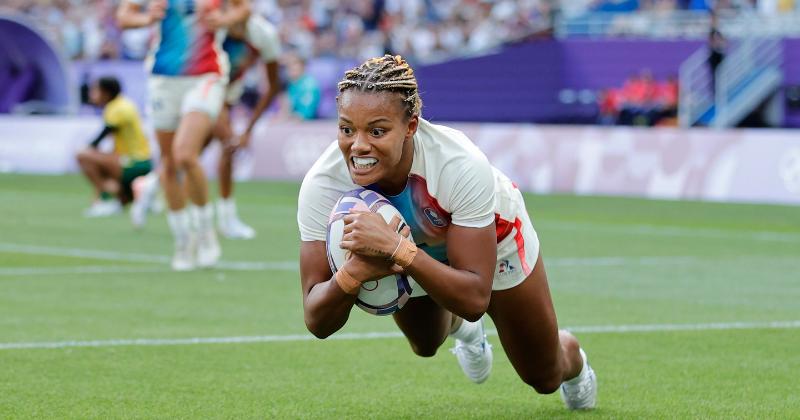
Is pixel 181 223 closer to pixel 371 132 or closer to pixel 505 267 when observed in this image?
pixel 505 267

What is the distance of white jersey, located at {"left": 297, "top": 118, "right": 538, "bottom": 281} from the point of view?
17.6 ft

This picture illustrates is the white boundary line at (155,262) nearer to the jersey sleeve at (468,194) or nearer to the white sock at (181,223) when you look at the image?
the white sock at (181,223)

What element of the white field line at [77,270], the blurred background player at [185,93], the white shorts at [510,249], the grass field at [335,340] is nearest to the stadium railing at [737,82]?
the grass field at [335,340]

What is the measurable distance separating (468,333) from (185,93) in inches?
239

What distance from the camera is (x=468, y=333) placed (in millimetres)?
6578

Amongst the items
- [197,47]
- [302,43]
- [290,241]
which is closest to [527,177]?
[290,241]

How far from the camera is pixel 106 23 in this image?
34.7 metres

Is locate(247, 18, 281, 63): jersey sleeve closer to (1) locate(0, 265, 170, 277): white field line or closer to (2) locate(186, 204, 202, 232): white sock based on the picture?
(2) locate(186, 204, 202, 232): white sock

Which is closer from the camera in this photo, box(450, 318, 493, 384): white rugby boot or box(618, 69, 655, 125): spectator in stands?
box(450, 318, 493, 384): white rugby boot

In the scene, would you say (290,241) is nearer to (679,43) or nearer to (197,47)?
(197,47)

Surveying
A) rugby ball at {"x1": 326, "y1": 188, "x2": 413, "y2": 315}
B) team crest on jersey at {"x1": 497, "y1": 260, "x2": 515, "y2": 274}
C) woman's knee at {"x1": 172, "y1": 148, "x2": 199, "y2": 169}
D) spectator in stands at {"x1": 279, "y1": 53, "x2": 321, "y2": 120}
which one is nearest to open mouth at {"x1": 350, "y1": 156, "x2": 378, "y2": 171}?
rugby ball at {"x1": 326, "y1": 188, "x2": 413, "y2": 315}

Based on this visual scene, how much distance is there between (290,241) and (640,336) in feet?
22.0

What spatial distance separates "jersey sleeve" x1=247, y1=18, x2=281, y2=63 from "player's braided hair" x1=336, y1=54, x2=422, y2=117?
8.50 meters

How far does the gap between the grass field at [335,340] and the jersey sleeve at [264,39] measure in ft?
6.27
